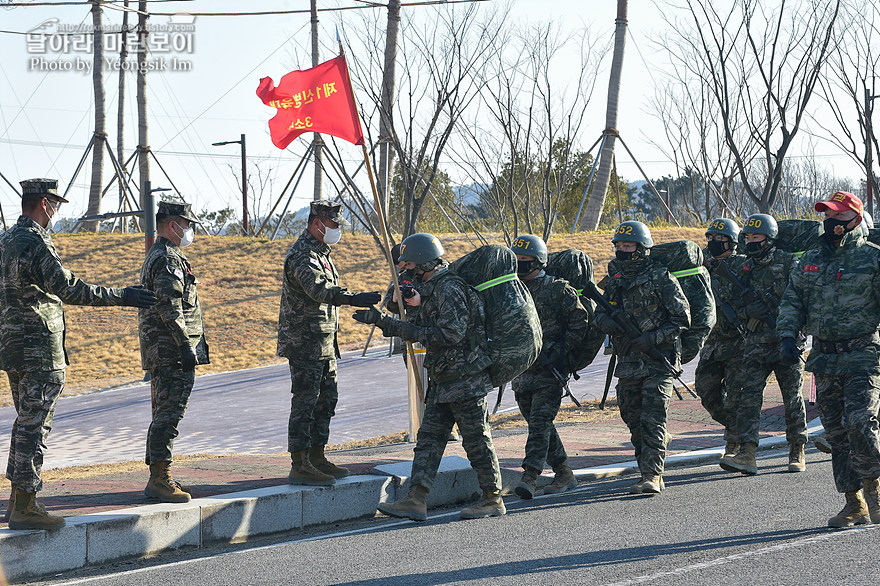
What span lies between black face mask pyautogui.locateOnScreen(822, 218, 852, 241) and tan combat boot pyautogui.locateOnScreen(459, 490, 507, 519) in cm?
279

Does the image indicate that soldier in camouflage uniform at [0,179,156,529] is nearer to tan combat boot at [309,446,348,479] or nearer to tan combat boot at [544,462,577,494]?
tan combat boot at [309,446,348,479]

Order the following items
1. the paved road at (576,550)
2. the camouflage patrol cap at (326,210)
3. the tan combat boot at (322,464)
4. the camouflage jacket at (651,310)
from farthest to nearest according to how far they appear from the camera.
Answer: the camouflage jacket at (651,310)
the tan combat boot at (322,464)
the camouflage patrol cap at (326,210)
the paved road at (576,550)

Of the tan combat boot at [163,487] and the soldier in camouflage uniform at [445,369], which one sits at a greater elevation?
the soldier in camouflage uniform at [445,369]

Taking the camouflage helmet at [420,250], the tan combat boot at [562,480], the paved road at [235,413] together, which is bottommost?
the paved road at [235,413]

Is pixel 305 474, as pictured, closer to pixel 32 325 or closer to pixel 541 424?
pixel 541 424

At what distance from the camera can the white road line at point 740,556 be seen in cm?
503

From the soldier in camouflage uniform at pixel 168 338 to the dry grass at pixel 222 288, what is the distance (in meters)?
11.6

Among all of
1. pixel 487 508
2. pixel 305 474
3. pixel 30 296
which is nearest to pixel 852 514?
pixel 487 508

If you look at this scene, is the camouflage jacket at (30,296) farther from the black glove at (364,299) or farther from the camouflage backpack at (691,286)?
the camouflage backpack at (691,286)

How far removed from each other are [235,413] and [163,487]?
7540 mm

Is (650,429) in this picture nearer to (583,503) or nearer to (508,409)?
(583,503)

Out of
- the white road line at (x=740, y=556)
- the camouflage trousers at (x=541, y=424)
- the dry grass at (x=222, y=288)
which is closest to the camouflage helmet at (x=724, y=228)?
the camouflage trousers at (x=541, y=424)

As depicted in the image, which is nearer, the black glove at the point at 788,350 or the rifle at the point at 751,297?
the black glove at the point at 788,350

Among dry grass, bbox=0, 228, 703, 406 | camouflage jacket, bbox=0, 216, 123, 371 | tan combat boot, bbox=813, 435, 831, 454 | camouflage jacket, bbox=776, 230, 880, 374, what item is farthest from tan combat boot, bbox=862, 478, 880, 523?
dry grass, bbox=0, 228, 703, 406
